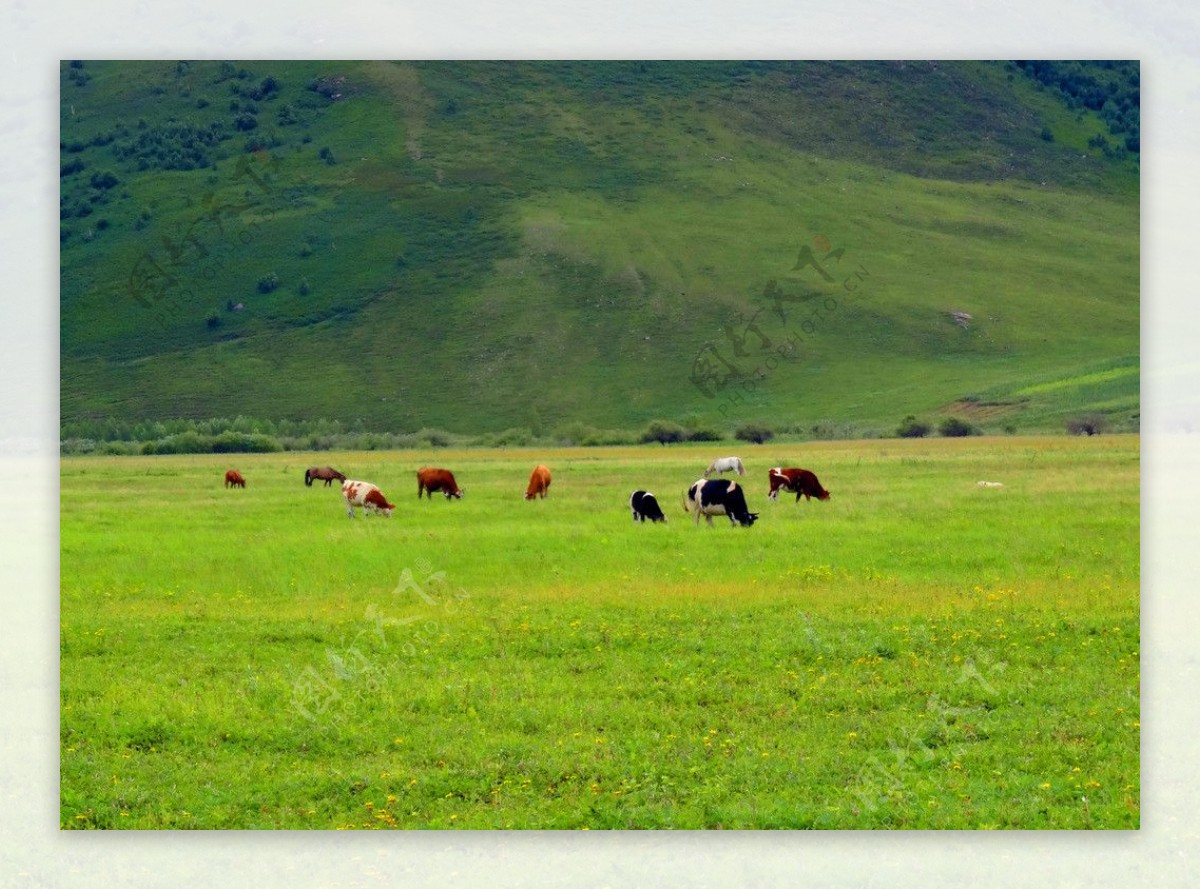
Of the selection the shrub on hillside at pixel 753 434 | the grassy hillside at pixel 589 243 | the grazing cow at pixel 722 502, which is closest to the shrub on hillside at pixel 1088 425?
the grassy hillside at pixel 589 243

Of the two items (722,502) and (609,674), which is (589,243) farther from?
(609,674)

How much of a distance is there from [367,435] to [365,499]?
6055 cm

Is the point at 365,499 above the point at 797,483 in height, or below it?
below

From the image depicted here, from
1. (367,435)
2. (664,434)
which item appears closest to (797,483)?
(664,434)

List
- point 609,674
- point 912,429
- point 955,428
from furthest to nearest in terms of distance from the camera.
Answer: point 912,429, point 955,428, point 609,674

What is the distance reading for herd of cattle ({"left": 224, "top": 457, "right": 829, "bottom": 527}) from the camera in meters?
28.8

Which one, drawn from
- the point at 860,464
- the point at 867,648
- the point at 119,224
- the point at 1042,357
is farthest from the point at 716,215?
the point at 867,648

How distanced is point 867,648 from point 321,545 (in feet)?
45.0

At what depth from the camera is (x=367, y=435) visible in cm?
9269

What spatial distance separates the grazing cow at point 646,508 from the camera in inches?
1180

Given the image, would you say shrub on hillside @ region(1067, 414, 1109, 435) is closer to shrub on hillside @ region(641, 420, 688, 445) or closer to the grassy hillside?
the grassy hillside

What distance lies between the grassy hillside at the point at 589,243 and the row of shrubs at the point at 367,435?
6.51 meters

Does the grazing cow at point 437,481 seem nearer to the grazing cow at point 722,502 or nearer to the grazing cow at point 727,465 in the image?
the grazing cow at point 727,465

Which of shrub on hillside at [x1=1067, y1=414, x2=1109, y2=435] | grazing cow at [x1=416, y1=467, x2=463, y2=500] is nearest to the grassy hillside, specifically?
shrub on hillside at [x1=1067, y1=414, x2=1109, y2=435]
